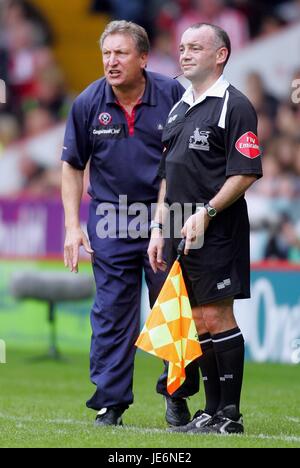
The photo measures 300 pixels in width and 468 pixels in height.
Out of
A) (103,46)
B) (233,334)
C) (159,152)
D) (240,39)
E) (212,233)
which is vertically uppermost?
(240,39)

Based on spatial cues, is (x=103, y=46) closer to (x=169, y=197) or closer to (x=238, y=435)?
(x=169, y=197)

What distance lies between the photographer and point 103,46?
23.4 feet

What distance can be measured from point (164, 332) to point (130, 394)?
2.50 feet

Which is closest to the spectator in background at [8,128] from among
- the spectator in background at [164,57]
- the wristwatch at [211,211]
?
the spectator in background at [164,57]

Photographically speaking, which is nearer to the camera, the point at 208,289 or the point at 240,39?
the point at 208,289

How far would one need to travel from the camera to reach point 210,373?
673cm

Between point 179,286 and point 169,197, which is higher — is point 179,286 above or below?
below

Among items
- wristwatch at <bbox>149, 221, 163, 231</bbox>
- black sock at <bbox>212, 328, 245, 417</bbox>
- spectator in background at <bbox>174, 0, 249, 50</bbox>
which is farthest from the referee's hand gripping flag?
spectator in background at <bbox>174, 0, 249, 50</bbox>

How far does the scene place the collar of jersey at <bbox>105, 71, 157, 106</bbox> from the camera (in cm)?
Result: 731

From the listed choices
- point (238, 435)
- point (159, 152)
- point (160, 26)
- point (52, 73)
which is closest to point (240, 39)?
point (160, 26)

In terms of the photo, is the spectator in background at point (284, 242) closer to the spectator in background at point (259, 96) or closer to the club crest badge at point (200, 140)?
the spectator in background at point (259, 96)

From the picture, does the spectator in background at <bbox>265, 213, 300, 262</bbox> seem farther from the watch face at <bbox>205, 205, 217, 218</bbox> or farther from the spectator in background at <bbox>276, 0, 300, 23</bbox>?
the watch face at <bbox>205, 205, 217, 218</bbox>

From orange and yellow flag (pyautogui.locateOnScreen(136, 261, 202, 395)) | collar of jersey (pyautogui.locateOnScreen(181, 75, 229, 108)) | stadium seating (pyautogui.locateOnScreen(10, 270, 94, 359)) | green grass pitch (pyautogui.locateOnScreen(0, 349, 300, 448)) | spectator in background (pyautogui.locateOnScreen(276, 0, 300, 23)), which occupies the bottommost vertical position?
green grass pitch (pyautogui.locateOnScreen(0, 349, 300, 448))

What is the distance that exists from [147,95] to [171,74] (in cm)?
Answer: 940
